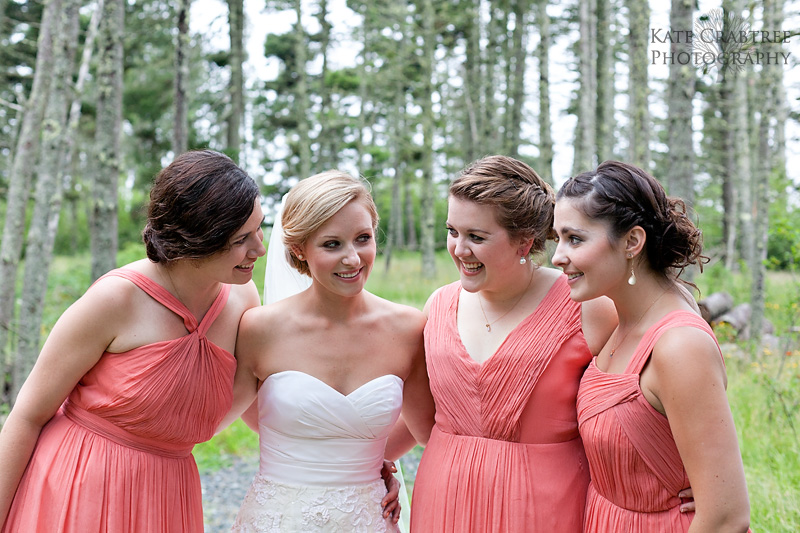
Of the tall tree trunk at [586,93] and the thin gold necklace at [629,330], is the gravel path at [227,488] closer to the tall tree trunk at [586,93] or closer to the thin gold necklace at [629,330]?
the thin gold necklace at [629,330]

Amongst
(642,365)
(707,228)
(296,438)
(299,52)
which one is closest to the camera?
(642,365)

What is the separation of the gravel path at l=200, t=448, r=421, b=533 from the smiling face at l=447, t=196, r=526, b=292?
3.85 m

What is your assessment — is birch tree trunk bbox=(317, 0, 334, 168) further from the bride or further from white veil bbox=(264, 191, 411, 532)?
the bride

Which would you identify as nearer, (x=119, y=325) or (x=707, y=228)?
(x=119, y=325)

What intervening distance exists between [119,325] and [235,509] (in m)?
3.94

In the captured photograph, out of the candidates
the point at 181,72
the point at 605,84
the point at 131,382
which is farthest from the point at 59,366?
the point at 605,84

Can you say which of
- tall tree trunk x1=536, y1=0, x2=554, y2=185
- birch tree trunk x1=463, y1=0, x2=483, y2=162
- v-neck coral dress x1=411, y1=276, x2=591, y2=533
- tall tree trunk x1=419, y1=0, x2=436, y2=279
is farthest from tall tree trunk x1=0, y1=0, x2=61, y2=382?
birch tree trunk x1=463, y1=0, x2=483, y2=162

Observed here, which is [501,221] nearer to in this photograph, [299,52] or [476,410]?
[476,410]

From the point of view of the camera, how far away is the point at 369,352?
10.0 feet

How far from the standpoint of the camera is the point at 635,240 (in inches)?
93.0

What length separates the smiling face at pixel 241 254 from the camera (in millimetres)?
2596

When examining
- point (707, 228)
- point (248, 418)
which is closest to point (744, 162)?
point (707, 228)

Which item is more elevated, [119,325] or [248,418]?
[119,325]

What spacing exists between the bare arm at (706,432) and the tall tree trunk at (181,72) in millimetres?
8590
